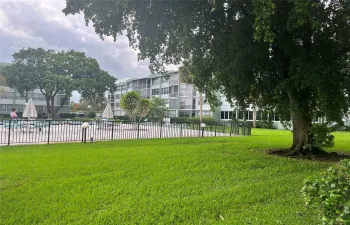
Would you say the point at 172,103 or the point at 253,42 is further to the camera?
the point at 172,103

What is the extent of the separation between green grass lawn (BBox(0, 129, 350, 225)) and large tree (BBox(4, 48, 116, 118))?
3381 cm

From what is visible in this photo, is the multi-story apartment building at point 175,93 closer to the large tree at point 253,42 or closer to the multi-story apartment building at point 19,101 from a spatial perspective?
the multi-story apartment building at point 19,101

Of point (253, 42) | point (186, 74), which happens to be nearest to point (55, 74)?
point (186, 74)

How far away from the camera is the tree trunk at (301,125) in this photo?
28.3ft

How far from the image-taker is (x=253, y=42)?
7.87m

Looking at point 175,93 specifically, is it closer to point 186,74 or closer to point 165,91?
point 165,91

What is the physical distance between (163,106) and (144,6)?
32.1 meters

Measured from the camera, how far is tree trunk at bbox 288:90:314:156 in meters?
8.62

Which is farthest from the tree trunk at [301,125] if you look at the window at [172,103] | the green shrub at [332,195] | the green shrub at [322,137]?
the window at [172,103]

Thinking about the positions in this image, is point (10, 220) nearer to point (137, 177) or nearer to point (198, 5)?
point (137, 177)

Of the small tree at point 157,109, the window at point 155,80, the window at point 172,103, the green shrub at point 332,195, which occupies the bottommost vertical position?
the green shrub at point 332,195

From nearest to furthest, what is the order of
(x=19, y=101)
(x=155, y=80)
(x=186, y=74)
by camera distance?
(x=186, y=74) < (x=19, y=101) < (x=155, y=80)

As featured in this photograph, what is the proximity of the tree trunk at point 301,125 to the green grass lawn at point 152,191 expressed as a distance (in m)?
2.02

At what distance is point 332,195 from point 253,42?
643cm
